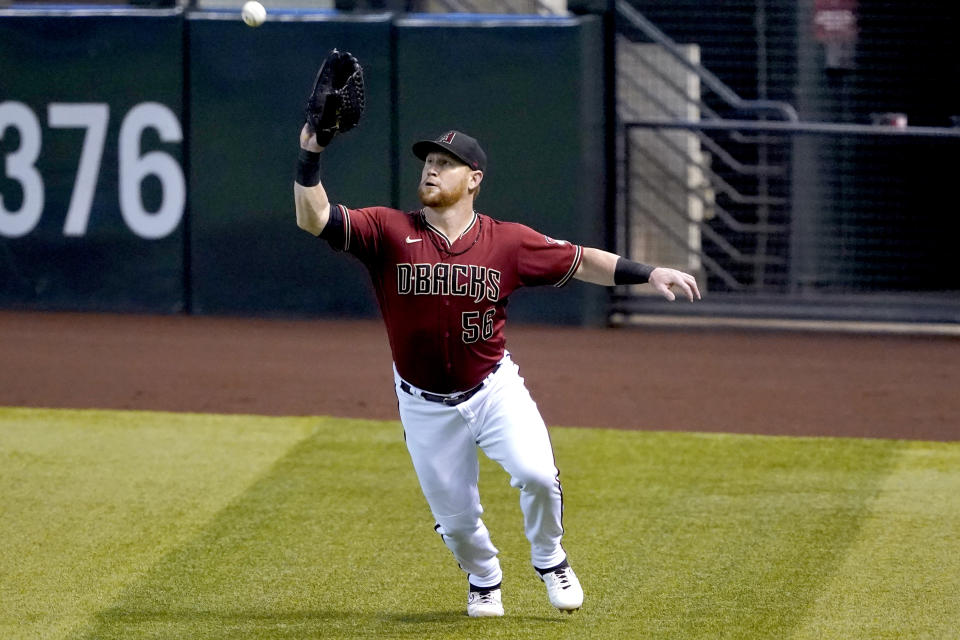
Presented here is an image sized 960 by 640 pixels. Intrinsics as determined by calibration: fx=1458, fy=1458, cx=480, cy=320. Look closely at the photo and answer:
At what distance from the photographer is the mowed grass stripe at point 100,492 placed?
5188 millimetres

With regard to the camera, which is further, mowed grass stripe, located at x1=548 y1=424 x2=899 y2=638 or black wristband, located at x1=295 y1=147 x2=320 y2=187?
mowed grass stripe, located at x1=548 y1=424 x2=899 y2=638

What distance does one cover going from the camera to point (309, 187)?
4512 millimetres

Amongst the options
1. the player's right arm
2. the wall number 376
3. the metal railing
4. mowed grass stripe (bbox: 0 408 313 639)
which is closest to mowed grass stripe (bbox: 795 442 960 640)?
the player's right arm

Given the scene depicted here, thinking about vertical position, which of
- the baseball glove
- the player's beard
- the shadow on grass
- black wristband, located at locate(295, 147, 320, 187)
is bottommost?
the shadow on grass

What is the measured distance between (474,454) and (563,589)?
53cm

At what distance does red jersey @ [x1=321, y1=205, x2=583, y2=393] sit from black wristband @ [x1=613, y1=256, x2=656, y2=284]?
0.37 m

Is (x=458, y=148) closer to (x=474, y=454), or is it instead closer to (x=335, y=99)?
(x=335, y=99)

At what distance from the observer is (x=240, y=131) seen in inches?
426

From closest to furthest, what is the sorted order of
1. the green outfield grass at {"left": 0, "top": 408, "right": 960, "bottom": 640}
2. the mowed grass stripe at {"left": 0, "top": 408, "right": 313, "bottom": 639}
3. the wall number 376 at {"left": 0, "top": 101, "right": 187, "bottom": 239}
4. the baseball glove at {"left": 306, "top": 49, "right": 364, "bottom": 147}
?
the baseball glove at {"left": 306, "top": 49, "right": 364, "bottom": 147} < the green outfield grass at {"left": 0, "top": 408, "right": 960, "bottom": 640} < the mowed grass stripe at {"left": 0, "top": 408, "right": 313, "bottom": 639} < the wall number 376 at {"left": 0, "top": 101, "right": 187, "bottom": 239}

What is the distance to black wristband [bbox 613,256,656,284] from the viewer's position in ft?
16.0

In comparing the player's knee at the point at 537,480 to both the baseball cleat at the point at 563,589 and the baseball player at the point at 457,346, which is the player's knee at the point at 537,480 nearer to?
the baseball player at the point at 457,346

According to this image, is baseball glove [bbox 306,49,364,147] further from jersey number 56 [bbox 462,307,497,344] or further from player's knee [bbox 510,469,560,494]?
player's knee [bbox 510,469,560,494]

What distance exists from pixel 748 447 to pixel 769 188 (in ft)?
12.2

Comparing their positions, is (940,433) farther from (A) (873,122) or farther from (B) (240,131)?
(B) (240,131)
